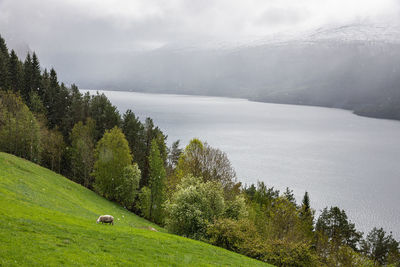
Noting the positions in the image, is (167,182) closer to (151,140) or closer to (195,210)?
(151,140)

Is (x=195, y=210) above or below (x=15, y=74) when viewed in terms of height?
below

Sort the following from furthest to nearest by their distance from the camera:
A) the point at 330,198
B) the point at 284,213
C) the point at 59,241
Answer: the point at 330,198 → the point at 284,213 → the point at 59,241

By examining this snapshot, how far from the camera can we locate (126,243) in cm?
2117

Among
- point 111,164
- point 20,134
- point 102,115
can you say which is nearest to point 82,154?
point 111,164

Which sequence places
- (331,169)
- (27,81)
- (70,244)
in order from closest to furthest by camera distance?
(70,244)
(27,81)
(331,169)

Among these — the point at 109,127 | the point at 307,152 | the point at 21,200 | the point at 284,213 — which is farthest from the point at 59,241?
the point at 307,152

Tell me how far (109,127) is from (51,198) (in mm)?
45199

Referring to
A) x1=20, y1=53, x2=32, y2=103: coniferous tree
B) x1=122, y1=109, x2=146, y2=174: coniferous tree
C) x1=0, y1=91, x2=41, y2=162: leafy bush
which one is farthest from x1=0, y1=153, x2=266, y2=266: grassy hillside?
x1=20, y1=53, x2=32, y2=103: coniferous tree

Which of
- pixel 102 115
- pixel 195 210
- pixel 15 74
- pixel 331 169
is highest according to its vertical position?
pixel 15 74

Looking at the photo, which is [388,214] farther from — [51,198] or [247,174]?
[51,198]

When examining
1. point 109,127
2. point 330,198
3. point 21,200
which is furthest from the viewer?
point 330,198

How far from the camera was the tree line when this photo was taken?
→ 112ft

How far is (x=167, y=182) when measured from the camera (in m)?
60.3

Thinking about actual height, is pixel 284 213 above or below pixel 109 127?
below
